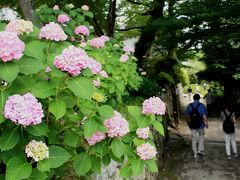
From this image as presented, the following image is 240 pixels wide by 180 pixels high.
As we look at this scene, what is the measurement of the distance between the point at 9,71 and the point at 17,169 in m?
0.56

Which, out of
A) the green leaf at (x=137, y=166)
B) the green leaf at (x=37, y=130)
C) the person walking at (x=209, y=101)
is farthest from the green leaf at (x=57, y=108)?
the person walking at (x=209, y=101)

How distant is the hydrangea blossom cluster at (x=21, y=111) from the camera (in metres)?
1.90

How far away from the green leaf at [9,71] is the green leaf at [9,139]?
13.6 inches

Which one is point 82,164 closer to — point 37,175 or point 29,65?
point 37,175

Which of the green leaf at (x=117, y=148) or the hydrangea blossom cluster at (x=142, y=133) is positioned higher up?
the hydrangea blossom cluster at (x=142, y=133)

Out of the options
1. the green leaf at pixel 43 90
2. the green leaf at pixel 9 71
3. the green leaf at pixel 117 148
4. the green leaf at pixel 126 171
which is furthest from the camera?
the green leaf at pixel 126 171

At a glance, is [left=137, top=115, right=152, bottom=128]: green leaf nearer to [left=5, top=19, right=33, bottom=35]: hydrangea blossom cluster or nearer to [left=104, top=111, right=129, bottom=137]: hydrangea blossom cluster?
[left=104, top=111, right=129, bottom=137]: hydrangea blossom cluster

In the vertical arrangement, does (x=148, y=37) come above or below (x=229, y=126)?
above

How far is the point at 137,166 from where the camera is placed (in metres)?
2.52

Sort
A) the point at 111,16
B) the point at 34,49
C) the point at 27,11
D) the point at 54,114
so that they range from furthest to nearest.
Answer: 1. the point at 111,16
2. the point at 27,11
3. the point at 34,49
4. the point at 54,114

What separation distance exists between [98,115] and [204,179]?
746 centimetres

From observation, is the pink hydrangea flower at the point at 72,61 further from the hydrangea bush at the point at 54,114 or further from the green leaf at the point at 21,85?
the green leaf at the point at 21,85

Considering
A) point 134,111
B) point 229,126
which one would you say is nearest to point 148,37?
point 229,126

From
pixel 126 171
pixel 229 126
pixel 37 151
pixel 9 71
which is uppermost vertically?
pixel 9 71
